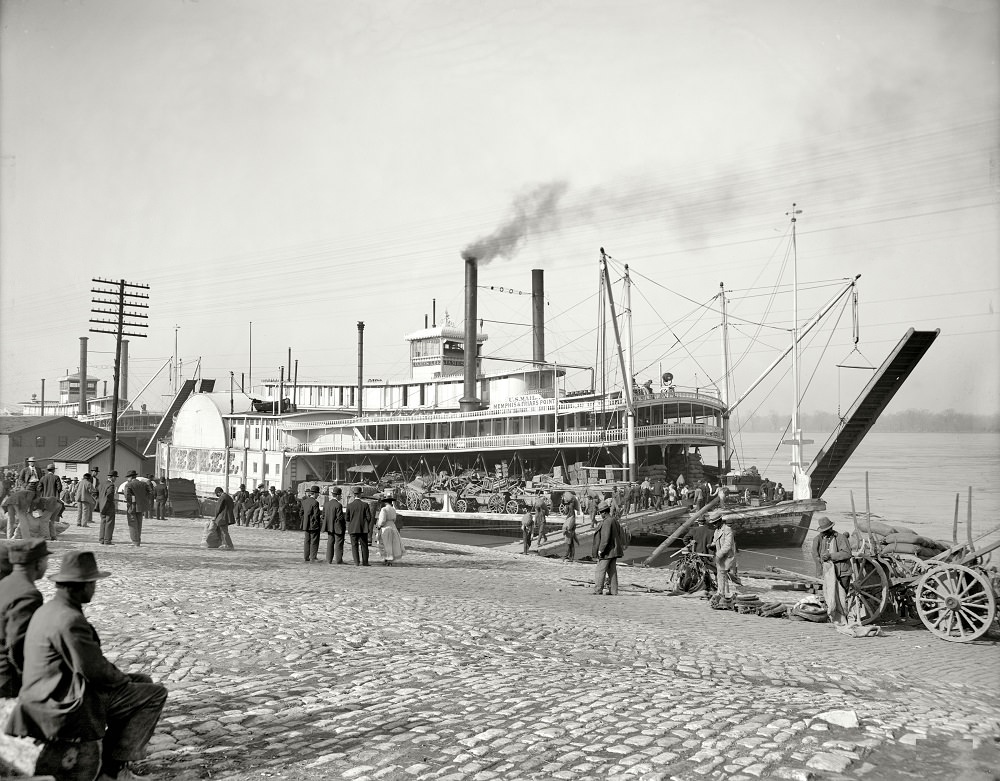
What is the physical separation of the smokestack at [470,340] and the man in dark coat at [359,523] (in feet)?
86.2

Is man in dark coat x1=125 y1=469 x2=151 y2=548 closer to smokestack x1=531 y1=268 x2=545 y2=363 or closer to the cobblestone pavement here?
the cobblestone pavement

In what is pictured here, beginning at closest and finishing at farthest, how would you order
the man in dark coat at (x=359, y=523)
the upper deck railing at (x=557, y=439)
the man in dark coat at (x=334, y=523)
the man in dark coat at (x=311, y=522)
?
1. the man in dark coat at (x=359, y=523)
2. the man in dark coat at (x=334, y=523)
3. the man in dark coat at (x=311, y=522)
4. the upper deck railing at (x=557, y=439)

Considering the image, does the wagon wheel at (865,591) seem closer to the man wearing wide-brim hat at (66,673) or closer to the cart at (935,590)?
the cart at (935,590)

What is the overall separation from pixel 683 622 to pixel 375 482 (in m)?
34.7

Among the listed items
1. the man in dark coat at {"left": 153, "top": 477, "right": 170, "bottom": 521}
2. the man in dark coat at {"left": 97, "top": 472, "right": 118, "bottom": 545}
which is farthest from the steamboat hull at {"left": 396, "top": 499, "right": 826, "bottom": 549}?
the man in dark coat at {"left": 97, "top": 472, "right": 118, "bottom": 545}

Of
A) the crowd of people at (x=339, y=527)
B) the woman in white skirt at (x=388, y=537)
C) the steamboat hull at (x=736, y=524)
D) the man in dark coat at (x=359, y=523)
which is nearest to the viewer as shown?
the man in dark coat at (x=359, y=523)

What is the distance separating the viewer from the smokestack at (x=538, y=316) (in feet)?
144

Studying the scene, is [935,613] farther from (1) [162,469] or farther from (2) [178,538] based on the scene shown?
(1) [162,469]

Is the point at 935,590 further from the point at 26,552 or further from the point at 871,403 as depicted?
the point at 871,403

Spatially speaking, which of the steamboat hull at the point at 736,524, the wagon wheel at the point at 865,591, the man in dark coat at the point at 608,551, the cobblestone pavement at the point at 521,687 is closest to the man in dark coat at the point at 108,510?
the cobblestone pavement at the point at 521,687

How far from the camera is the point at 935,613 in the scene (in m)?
9.05

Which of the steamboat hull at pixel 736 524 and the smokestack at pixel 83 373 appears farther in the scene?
the smokestack at pixel 83 373

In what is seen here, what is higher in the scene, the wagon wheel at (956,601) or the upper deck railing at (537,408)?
the upper deck railing at (537,408)

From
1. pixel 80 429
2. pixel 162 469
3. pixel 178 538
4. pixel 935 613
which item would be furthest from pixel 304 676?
pixel 162 469
